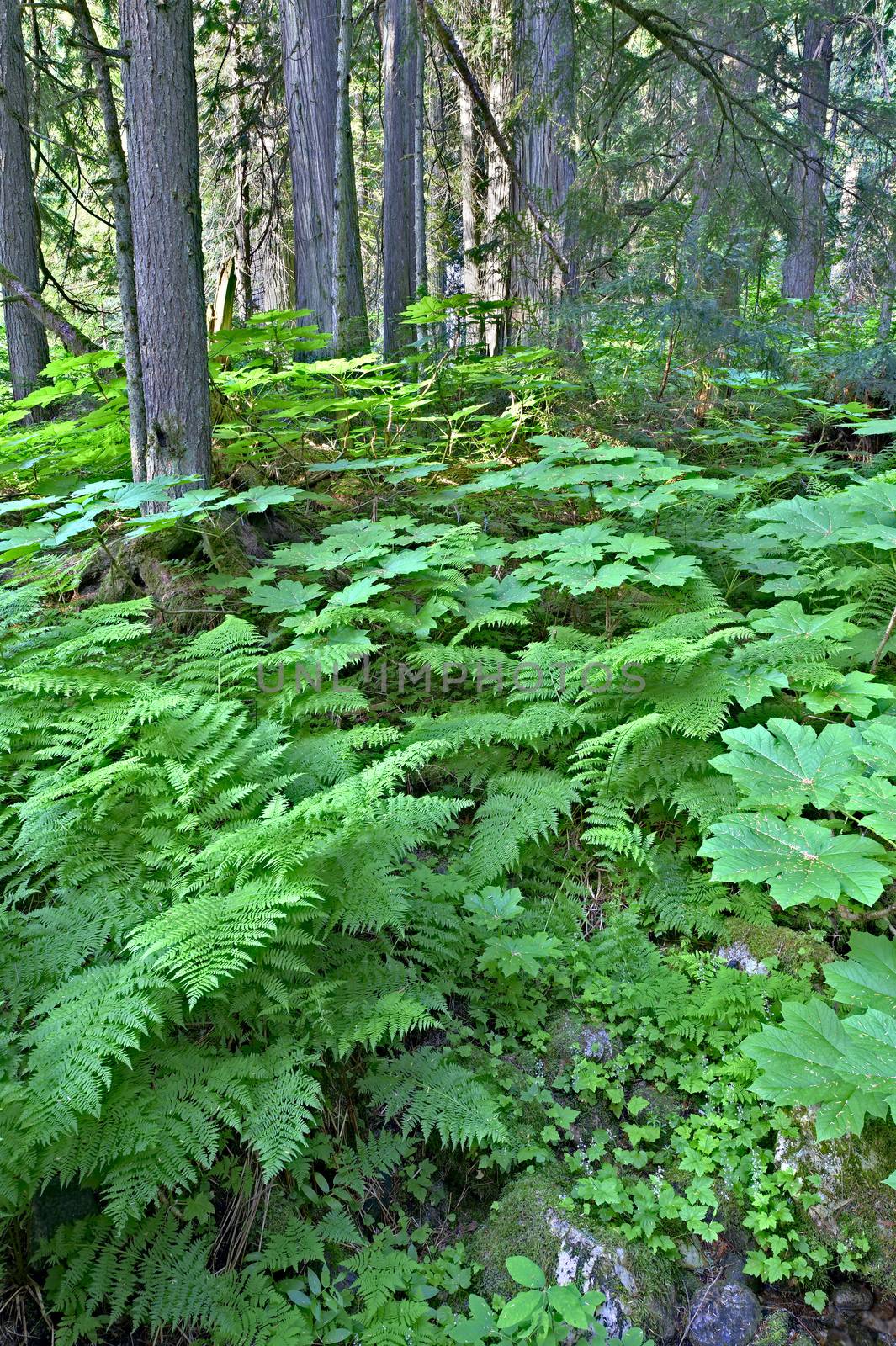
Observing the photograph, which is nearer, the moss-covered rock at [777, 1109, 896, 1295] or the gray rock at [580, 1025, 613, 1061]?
the moss-covered rock at [777, 1109, 896, 1295]

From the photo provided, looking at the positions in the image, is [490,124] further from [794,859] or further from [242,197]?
[794,859]

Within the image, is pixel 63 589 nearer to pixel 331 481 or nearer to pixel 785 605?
pixel 331 481

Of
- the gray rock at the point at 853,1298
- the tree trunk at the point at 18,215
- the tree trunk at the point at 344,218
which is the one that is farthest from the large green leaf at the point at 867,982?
the tree trunk at the point at 18,215

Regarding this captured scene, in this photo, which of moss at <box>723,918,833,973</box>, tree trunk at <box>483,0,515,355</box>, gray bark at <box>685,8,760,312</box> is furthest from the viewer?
tree trunk at <box>483,0,515,355</box>

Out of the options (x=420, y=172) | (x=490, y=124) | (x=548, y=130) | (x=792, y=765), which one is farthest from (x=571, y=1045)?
(x=420, y=172)

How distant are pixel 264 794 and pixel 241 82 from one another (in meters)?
7.93

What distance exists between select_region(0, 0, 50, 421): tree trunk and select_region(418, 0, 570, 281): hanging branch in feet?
11.5

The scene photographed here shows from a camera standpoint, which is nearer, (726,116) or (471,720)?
(471,720)

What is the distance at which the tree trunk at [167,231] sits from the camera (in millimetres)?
3389

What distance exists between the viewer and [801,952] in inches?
89.0

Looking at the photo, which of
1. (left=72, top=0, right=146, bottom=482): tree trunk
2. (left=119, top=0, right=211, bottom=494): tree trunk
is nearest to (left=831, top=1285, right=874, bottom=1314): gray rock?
(left=119, top=0, right=211, bottom=494): tree trunk

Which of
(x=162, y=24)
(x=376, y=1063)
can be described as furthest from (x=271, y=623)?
(x=162, y=24)

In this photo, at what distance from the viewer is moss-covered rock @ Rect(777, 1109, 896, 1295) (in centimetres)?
187

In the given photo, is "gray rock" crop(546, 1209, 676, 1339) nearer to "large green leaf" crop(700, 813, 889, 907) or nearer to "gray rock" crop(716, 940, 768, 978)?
"gray rock" crop(716, 940, 768, 978)
